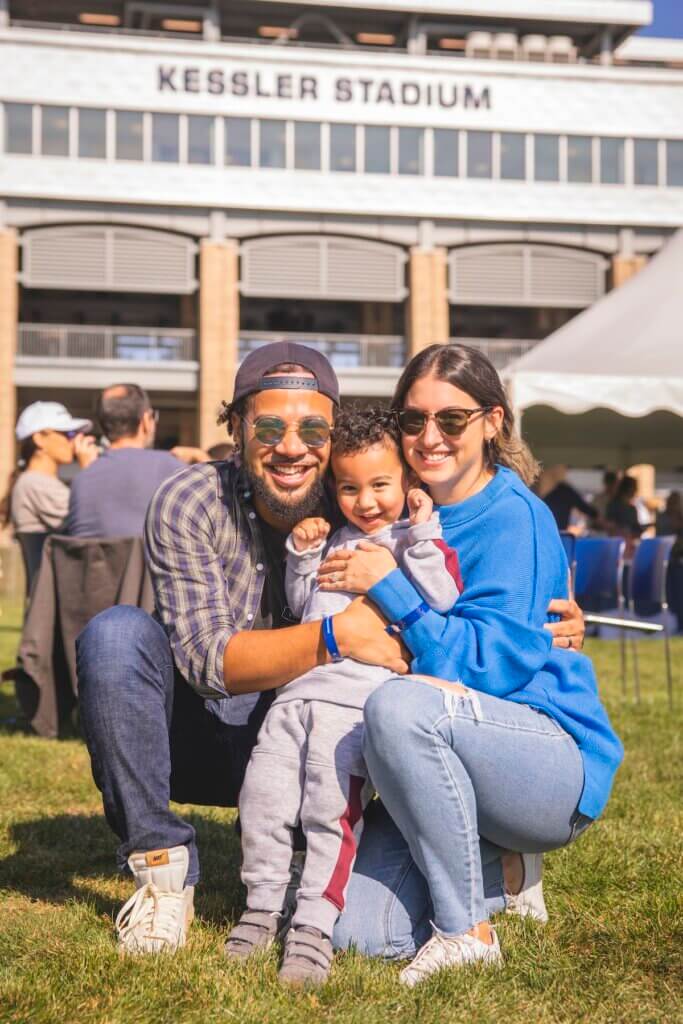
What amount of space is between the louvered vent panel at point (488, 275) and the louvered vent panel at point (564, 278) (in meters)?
0.47

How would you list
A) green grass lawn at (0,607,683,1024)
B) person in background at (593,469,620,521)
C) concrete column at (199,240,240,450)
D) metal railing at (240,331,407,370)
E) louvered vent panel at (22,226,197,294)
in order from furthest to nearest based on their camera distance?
metal railing at (240,331,407,370) < concrete column at (199,240,240,450) < louvered vent panel at (22,226,197,294) < person in background at (593,469,620,521) < green grass lawn at (0,607,683,1024)

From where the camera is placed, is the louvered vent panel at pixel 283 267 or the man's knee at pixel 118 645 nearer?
the man's knee at pixel 118 645

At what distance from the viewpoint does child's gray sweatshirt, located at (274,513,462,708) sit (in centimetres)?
312

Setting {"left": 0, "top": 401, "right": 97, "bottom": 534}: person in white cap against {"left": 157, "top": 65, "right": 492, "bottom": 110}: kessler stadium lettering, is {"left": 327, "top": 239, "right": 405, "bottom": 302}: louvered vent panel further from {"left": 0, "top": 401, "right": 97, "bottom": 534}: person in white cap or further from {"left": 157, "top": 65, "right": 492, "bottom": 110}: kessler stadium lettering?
{"left": 0, "top": 401, "right": 97, "bottom": 534}: person in white cap

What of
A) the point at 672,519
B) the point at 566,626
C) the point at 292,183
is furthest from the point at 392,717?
the point at 292,183

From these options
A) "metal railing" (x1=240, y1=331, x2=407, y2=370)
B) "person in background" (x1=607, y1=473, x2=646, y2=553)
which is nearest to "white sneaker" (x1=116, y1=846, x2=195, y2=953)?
"person in background" (x1=607, y1=473, x2=646, y2=553)

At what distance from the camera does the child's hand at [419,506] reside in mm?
3264

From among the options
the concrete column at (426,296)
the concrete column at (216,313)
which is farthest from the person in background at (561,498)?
the concrete column at (426,296)

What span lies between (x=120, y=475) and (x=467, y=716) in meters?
4.38

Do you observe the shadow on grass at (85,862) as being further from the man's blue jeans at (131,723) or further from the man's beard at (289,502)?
the man's beard at (289,502)

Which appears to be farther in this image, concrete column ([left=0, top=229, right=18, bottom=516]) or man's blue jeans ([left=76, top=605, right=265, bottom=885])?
concrete column ([left=0, top=229, right=18, bottom=516])

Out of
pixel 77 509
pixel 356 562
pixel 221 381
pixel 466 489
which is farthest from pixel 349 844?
pixel 221 381

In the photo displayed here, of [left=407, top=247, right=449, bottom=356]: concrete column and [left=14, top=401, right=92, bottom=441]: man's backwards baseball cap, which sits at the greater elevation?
[left=407, top=247, right=449, bottom=356]: concrete column

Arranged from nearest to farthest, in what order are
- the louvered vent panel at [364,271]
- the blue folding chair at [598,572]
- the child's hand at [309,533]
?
the child's hand at [309,533], the blue folding chair at [598,572], the louvered vent panel at [364,271]
